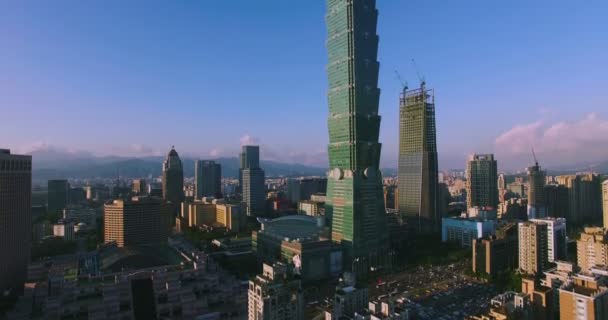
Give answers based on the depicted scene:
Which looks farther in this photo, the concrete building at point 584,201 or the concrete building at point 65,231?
the concrete building at point 584,201

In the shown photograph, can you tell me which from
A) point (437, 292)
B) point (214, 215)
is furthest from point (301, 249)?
point (214, 215)

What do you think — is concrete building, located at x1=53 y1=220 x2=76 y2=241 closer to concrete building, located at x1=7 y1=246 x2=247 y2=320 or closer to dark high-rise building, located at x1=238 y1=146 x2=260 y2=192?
concrete building, located at x1=7 y1=246 x2=247 y2=320

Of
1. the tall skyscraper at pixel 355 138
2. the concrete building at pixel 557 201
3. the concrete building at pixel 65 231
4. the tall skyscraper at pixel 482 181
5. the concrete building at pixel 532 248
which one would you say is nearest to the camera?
the concrete building at pixel 532 248

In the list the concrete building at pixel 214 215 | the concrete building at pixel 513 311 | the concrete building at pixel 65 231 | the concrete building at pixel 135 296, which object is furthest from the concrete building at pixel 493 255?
the concrete building at pixel 65 231

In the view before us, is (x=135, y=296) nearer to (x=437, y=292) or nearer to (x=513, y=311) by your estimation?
(x=437, y=292)

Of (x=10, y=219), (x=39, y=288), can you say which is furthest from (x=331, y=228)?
(x=10, y=219)

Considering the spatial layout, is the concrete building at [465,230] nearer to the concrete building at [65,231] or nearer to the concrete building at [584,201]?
the concrete building at [584,201]
